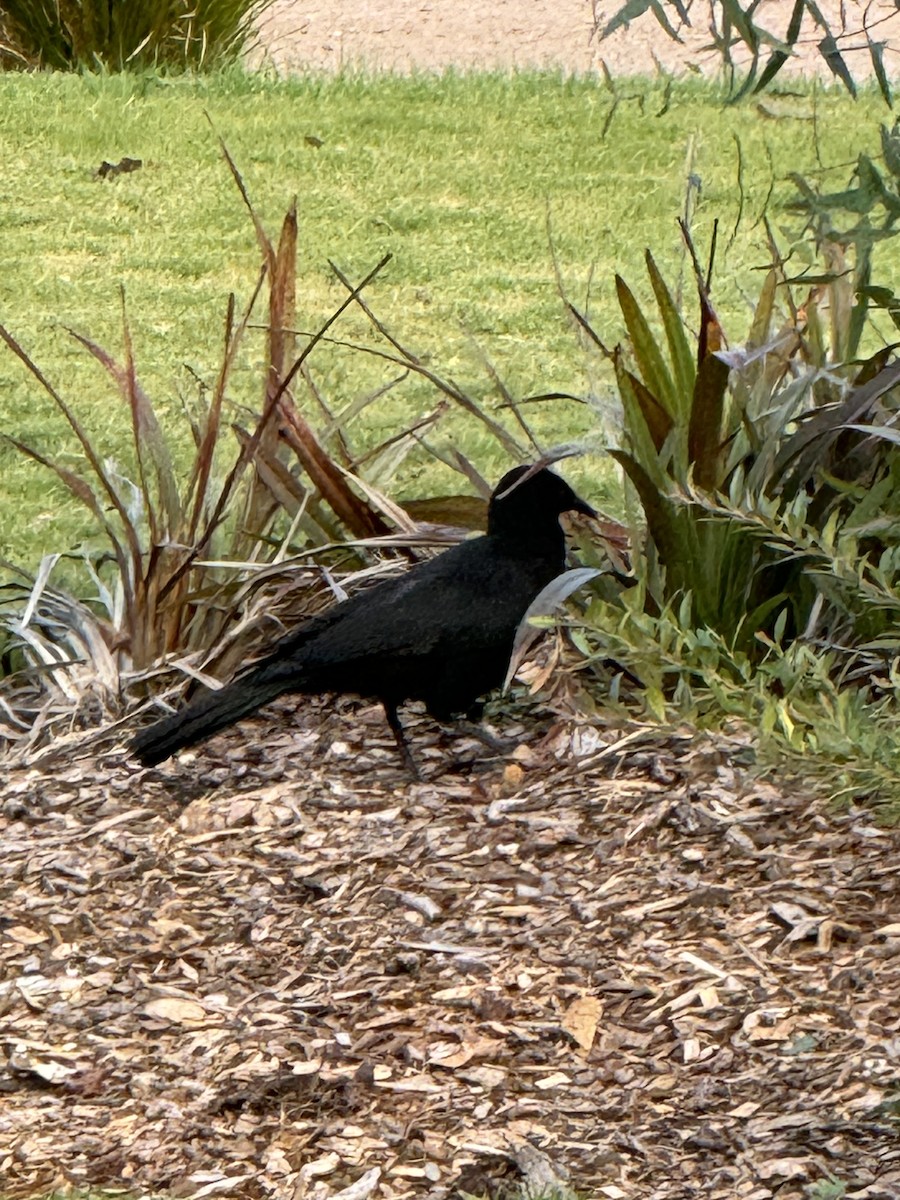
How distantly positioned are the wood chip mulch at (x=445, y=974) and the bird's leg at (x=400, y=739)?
5cm

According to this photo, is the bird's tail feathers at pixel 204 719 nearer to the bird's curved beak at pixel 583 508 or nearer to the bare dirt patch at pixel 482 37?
the bird's curved beak at pixel 583 508

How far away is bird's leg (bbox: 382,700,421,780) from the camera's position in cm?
405

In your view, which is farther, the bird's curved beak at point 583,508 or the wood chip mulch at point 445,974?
the bird's curved beak at point 583,508

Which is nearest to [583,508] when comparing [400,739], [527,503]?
[527,503]

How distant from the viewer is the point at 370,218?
28.5 ft

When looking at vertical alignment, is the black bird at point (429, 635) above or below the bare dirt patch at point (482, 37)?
below

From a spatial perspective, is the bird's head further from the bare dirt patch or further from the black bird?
the bare dirt patch

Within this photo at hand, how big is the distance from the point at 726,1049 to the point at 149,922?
118 centimetres

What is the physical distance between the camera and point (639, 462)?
4.22 meters

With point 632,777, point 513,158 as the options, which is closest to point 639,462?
point 632,777

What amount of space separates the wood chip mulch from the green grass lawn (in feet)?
6.49

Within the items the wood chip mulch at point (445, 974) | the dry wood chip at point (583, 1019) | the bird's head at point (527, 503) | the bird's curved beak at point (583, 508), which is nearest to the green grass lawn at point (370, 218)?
the bird's curved beak at point (583, 508)

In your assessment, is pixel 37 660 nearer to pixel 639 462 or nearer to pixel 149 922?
pixel 149 922

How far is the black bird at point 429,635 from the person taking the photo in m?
3.89
